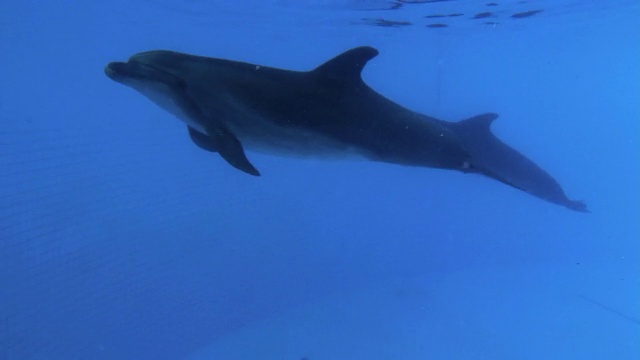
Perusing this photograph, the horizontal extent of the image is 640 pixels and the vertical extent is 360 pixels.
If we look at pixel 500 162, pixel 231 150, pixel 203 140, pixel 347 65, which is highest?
pixel 347 65

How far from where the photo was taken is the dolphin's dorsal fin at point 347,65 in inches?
231

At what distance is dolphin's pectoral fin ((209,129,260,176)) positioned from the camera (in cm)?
586

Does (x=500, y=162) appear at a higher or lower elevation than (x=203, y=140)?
lower

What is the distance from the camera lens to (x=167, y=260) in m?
15.8

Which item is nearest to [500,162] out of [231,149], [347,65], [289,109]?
[347,65]

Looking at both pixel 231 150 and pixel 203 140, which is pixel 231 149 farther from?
pixel 203 140

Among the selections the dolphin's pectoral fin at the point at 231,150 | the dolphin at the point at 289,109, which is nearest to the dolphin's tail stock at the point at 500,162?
the dolphin at the point at 289,109

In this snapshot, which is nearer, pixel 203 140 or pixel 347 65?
pixel 347 65

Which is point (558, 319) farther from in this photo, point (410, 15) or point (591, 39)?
point (591, 39)

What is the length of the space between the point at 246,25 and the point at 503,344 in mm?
15555

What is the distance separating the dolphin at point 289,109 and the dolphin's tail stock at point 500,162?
582 millimetres

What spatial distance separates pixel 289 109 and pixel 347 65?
769 millimetres

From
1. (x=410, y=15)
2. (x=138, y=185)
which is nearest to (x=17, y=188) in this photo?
(x=138, y=185)

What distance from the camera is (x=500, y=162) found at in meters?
8.47
